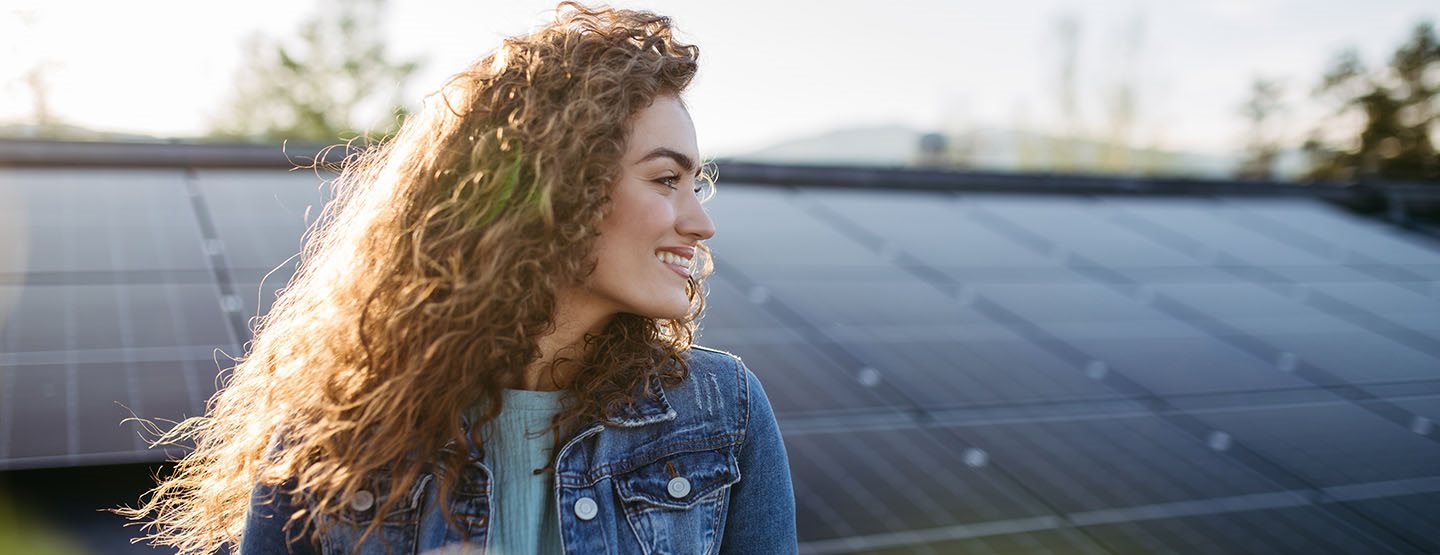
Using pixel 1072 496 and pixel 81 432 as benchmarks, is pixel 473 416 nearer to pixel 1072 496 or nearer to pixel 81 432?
pixel 81 432

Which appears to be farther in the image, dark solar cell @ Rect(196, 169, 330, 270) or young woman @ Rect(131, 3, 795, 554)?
dark solar cell @ Rect(196, 169, 330, 270)

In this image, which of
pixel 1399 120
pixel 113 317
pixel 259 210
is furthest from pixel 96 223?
pixel 1399 120

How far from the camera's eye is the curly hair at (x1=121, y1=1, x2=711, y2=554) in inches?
92.7

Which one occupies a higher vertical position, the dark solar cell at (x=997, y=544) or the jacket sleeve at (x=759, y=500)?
the jacket sleeve at (x=759, y=500)

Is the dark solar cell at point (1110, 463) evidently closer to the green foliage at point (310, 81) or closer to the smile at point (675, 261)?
the smile at point (675, 261)

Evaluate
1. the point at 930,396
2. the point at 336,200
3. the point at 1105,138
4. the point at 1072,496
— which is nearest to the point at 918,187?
the point at 930,396

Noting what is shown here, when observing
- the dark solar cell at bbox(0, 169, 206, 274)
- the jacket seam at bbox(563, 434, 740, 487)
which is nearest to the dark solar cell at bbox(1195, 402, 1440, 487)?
the jacket seam at bbox(563, 434, 740, 487)

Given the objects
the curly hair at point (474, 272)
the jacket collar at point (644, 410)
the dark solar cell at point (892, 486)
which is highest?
the curly hair at point (474, 272)

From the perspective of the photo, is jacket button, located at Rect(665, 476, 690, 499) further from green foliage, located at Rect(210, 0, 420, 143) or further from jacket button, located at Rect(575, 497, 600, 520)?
green foliage, located at Rect(210, 0, 420, 143)

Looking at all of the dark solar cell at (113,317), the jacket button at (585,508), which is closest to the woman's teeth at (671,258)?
the jacket button at (585,508)

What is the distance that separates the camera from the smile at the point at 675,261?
7.95 ft

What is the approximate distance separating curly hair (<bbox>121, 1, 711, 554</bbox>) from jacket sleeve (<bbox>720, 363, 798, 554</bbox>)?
0.79 ft

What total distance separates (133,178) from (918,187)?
25.0 ft

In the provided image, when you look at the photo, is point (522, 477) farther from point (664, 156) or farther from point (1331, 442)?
point (1331, 442)
